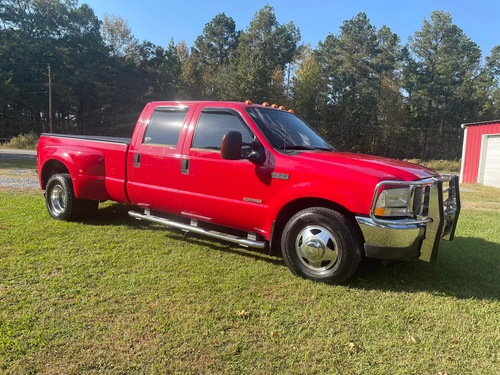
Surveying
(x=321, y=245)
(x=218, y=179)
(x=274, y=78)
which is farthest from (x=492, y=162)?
(x=274, y=78)

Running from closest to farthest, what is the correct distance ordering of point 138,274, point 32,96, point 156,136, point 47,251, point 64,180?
point 138,274 < point 47,251 < point 156,136 < point 64,180 < point 32,96

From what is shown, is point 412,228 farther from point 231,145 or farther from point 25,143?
point 25,143

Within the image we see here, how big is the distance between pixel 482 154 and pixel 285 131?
621 inches

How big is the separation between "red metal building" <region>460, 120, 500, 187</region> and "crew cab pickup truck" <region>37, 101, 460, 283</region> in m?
14.3

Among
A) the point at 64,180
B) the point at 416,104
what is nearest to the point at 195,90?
the point at 416,104

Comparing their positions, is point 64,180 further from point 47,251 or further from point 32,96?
point 32,96

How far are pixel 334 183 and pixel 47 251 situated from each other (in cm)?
346

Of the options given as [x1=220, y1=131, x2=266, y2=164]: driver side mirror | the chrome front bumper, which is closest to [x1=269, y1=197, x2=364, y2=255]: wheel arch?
the chrome front bumper

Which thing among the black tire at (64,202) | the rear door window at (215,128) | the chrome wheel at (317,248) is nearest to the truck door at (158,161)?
the rear door window at (215,128)

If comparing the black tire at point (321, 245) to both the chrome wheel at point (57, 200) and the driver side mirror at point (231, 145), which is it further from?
the chrome wheel at point (57, 200)

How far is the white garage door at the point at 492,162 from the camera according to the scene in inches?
626

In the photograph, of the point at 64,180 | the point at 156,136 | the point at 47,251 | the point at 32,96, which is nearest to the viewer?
the point at 47,251

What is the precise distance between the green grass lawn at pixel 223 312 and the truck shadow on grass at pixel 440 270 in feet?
0.07

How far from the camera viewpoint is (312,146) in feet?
15.3
